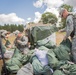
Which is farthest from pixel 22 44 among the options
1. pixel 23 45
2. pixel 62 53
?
pixel 62 53

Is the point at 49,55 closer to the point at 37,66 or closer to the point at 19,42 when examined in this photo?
the point at 37,66

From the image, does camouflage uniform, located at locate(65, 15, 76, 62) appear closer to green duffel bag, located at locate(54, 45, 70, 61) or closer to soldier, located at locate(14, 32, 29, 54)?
green duffel bag, located at locate(54, 45, 70, 61)

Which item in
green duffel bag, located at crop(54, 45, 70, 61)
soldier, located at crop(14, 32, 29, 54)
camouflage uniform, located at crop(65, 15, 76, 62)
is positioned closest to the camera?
camouflage uniform, located at crop(65, 15, 76, 62)

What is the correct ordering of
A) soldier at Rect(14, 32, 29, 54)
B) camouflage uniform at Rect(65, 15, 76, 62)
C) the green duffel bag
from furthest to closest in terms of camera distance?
soldier at Rect(14, 32, 29, 54)
the green duffel bag
camouflage uniform at Rect(65, 15, 76, 62)

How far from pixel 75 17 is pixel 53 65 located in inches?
42.9

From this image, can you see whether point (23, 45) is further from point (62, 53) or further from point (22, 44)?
point (62, 53)

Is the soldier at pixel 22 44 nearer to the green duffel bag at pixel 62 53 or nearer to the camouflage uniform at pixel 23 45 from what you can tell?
the camouflage uniform at pixel 23 45

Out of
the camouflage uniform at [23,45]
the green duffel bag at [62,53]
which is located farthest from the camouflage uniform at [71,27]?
the camouflage uniform at [23,45]

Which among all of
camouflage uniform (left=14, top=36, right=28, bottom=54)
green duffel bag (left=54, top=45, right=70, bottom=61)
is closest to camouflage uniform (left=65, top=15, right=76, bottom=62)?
green duffel bag (left=54, top=45, right=70, bottom=61)

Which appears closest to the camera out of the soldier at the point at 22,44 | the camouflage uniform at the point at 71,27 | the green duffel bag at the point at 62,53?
the camouflage uniform at the point at 71,27

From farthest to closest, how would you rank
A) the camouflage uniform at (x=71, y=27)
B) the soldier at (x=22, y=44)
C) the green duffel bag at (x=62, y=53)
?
the soldier at (x=22, y=44)
the green duffel bag at (x=62, y=53)
the camouflage uniform at (x=71, y=27)

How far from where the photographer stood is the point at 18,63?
18.2 ft

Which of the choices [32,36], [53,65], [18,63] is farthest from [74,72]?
[32,36]

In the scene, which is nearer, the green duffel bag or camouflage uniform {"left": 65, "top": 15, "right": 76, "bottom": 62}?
camouflage uniform {"left": 65, "top": 15, "right": 76, "bottom": 62}
